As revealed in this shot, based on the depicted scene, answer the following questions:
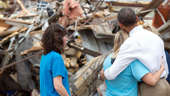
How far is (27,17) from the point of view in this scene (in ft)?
23.5

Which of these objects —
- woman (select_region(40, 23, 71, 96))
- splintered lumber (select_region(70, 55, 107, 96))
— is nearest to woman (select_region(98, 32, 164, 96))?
woman (select_region(40, 23, 71, 96))

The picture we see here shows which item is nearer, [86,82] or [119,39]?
[119,39]

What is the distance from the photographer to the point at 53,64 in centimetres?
149

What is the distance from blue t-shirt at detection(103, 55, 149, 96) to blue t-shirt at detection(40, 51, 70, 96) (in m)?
0.52

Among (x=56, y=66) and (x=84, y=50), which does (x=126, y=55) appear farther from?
(x=84, y=50)

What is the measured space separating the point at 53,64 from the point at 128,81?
756mm

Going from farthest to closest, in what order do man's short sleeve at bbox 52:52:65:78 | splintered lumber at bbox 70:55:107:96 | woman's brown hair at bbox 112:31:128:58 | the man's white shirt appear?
1. splintered lumber at bbox 70:55:107:96
2. woman's brown hair at bbox 112:31:128:58
3. man's short sleeve at bbox 52:52:65:78
4. the man's white shirt

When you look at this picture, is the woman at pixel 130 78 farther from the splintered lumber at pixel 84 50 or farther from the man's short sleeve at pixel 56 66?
the splintered lumber at pixel 84 50

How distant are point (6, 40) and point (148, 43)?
5042 millimetres

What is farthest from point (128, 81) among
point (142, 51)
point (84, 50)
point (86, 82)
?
point (84, 50)

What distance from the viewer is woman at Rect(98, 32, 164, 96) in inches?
51.3

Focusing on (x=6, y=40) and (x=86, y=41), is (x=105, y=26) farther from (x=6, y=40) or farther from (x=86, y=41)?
(x=6, y=40)

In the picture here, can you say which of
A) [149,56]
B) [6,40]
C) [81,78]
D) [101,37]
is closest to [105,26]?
[101,37]

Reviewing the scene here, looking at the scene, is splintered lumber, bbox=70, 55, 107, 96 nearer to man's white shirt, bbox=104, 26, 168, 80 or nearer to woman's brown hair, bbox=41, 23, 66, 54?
woman's brown hair, bbox=41, 23, 66, 54
